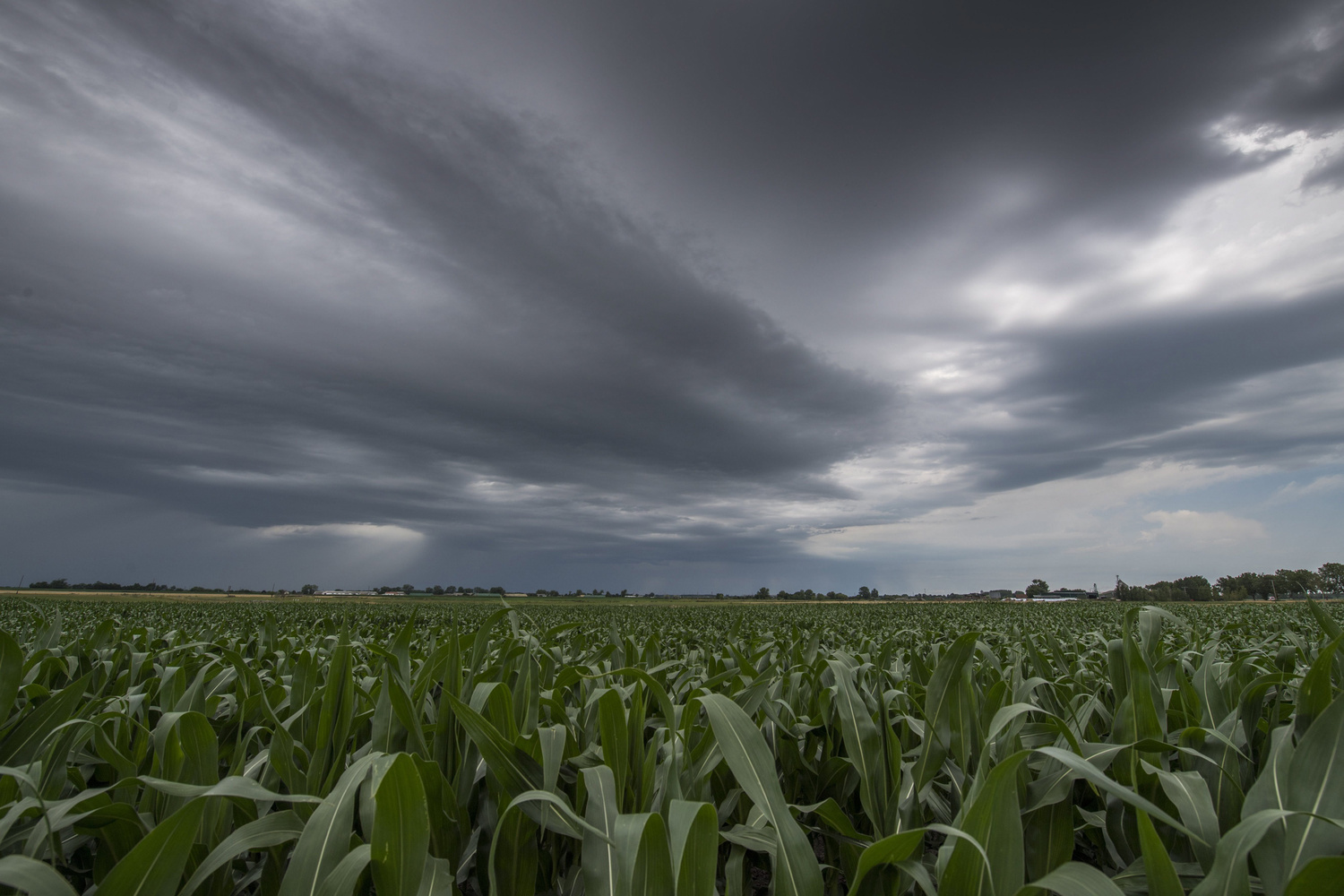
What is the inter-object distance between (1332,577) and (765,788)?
620ft

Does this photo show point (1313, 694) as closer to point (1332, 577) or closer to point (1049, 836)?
point (1049, 836)

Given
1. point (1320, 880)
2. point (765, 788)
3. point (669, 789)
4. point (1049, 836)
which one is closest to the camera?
point (1320, 880)

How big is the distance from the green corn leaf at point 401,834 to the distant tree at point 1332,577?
7239 inches

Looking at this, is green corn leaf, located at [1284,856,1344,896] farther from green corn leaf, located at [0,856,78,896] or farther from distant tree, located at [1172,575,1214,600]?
distant tree, located at [1172,575,1214,600]

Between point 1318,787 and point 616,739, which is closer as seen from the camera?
point 1318,787

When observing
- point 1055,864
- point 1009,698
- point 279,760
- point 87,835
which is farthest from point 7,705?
point 1009,698

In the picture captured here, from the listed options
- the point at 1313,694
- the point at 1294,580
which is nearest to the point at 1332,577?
the point at 1294,580

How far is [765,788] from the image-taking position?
59.9 inches

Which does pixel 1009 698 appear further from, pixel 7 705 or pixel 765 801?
pixel 7 705

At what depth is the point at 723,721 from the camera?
161 centimetres

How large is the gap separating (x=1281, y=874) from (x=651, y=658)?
3.81 m

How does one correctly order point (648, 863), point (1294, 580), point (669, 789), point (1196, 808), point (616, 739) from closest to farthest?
point (648, 863) → point (1196, 808) → point (669, 789) → point (616, 739) → point (1294, 580)

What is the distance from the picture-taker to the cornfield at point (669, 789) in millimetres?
1307

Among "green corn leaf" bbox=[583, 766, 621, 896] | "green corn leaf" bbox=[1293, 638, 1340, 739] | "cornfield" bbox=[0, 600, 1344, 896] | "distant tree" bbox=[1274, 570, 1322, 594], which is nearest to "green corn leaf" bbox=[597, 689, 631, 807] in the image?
"cornfield" bbox=[0, 600, 1344, 896]
